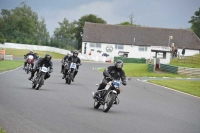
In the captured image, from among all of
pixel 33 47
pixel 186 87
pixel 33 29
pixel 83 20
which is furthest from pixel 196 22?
pixel 186 87

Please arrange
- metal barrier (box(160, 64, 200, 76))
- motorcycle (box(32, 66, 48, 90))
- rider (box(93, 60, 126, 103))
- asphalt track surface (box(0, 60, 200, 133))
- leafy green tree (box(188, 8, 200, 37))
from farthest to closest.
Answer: leafy green tree (box(188, 8, 200, 37)) → metal barrier (box(160, 64, 200, 76)) → motorcycle (box(32, 66, 48, 90)) → rider (box(93, 60, 126, 103)) → asphalt track surface (box(0, 60, 200, 133))

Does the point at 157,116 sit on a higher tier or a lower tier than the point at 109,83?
lower

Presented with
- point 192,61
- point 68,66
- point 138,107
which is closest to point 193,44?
point 192,61

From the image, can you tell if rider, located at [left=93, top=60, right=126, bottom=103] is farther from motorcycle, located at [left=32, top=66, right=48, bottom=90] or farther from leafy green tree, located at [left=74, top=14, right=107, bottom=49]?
leafy green tree, located at [left=74, top=14, right=107, bottom=49]

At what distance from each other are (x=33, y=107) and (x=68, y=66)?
44.5ft

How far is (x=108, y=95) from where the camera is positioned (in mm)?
15297

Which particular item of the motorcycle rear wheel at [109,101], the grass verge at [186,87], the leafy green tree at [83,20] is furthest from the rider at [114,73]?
the leafy green tree at [83,20]

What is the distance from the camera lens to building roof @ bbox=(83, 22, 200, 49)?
353ft

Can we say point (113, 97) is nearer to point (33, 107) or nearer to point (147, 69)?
point (33, 107)

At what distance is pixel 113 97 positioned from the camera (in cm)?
1491

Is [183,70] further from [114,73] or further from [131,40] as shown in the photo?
[131,40]

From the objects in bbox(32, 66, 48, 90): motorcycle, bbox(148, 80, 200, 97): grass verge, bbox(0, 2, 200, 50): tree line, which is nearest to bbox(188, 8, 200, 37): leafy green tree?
bbox(0, 2, 200, 50): tree line

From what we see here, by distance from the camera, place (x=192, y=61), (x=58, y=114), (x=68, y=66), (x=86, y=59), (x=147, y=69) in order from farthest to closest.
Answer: (x=86, y=59), (x=192, y=61), (x=147, y=69), (x=68, y=66), (x=58, y=114)

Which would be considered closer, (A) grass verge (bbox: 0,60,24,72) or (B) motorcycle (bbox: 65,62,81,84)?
(B) motorcycle (bbox: 65,62,81,84)
